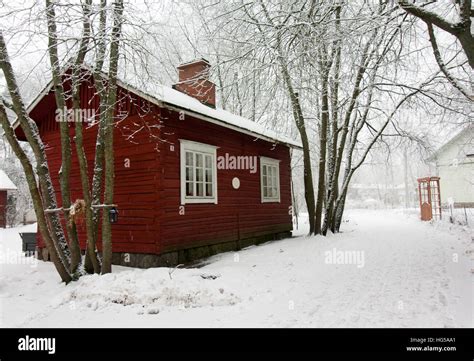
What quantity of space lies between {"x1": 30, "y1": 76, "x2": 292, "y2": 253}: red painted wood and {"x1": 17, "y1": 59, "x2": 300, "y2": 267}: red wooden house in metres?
0.02

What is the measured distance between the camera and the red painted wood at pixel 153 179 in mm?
7582

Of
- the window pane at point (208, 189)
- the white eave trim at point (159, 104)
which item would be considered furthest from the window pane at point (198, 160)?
the white eave trim at point (159, 104)

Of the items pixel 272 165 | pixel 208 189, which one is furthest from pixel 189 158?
pixel 272 165

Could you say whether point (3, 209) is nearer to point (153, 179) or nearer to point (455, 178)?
point (153, 179)

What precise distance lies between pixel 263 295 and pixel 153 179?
373 centimetres

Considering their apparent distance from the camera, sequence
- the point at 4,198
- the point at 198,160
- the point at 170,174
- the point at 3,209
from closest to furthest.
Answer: the point at 170,174 → the point at 198,160 → the point at 3,209 → the point at 4,198

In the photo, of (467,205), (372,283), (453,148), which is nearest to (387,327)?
(372,283)

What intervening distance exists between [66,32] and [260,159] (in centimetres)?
732

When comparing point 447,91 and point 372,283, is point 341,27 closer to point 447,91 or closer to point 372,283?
point 372,283

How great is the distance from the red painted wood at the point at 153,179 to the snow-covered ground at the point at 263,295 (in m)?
1.24

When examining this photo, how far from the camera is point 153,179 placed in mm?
7594

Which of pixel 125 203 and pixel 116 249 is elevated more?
pixel 125 203

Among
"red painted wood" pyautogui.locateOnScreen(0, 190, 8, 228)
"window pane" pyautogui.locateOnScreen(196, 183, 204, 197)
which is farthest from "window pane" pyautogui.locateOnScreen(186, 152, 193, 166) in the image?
"red painted wood" pyautogui.locateOnScreen(0, 190, 8, 228)

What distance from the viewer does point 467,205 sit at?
25422 millimetres
